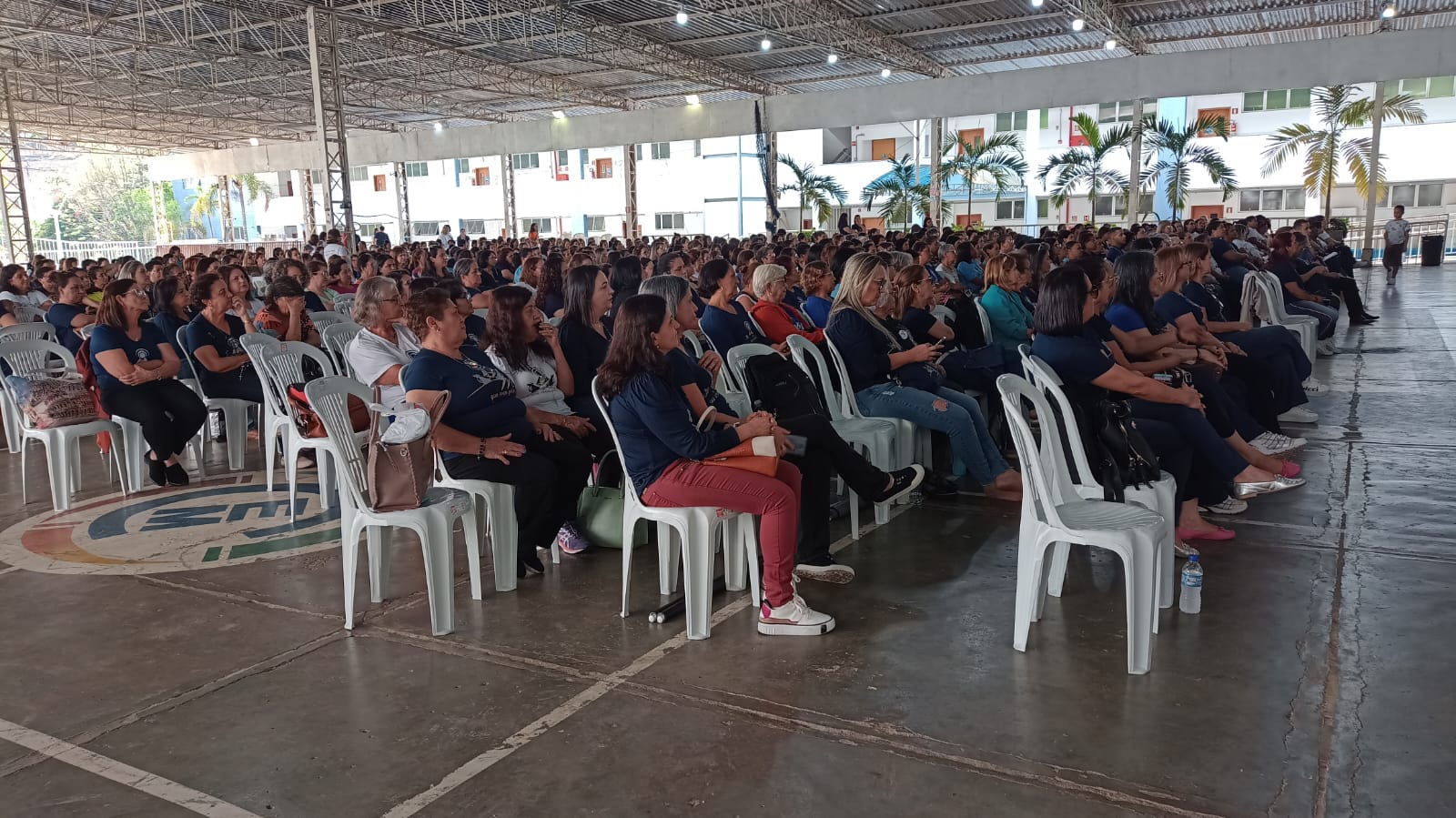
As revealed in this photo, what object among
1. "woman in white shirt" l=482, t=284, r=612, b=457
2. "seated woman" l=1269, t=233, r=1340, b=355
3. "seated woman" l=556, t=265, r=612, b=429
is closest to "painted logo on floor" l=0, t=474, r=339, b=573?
"woman in white shirt" l=482, t=284, r=612, b=457

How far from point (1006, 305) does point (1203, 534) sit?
210 centimetres

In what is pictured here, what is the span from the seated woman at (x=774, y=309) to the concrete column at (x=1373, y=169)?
1557cm

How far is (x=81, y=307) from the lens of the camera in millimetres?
7090

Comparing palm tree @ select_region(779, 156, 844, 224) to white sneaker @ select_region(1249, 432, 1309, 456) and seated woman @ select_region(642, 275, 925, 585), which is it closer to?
white sneaker @ select_region(1249, 432, 1309, 456)

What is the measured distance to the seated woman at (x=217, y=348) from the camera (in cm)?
546

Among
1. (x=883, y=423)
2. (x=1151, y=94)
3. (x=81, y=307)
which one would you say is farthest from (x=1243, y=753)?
(x=1151, y=94)

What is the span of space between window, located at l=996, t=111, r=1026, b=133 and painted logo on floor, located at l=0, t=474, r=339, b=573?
1053 inches

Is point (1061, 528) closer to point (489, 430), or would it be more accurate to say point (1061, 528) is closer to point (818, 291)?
point (489, 430)

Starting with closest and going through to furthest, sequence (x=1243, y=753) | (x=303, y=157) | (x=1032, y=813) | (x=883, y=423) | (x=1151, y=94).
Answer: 1. (x=1032, y=813)
2. (x=1243, y=753)
3. (x=883, y=423)
4. (x=1151, y=94)
5. (x=303, y=157)

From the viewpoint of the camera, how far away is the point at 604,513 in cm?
404

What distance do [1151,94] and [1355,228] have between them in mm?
6208

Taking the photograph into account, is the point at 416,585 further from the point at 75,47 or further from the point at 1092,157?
the point at 75,47

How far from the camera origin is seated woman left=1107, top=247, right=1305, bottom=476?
14.5ft

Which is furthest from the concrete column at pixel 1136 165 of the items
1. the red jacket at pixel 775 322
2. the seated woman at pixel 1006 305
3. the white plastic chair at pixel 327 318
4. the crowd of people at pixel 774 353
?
the white plastic chair at pixel 327 318
